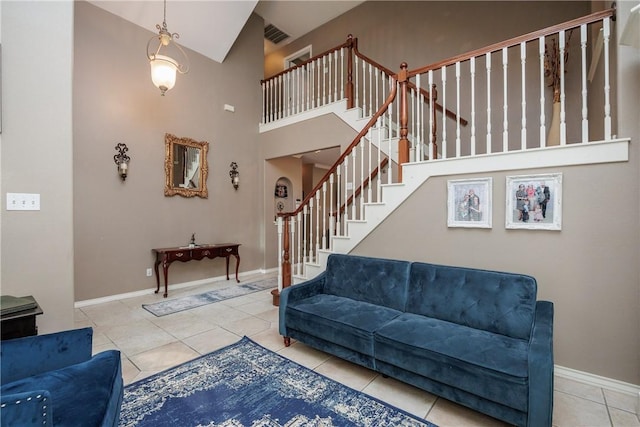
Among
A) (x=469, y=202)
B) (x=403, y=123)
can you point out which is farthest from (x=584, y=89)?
(x=403, y=123)

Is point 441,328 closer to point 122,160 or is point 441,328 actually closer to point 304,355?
point 304,355

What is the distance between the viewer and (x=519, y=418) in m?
1.58

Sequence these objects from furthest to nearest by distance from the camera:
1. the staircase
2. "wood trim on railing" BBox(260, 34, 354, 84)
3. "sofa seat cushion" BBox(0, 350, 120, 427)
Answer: "wood trim on railing" BBox(260, 34, 354, 84), the staircase, "sofa seat cushion" BBox(0, 350, 120, 427)

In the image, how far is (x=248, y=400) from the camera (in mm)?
1984

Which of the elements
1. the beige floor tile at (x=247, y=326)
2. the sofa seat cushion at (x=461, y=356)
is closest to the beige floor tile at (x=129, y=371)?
the beige floor tile at (x=247, y=326)

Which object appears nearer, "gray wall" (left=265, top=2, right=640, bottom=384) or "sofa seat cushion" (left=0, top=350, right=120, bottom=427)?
"sofa seat cushion" (left=0, top=350, right=120, bottom=427)

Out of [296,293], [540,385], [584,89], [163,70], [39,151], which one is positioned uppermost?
[163,70]

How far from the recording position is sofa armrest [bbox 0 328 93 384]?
1402 mm

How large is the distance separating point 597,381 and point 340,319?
1.93 metres

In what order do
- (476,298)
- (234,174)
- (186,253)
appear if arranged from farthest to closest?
(234,174) < (186,253) < (476,298)

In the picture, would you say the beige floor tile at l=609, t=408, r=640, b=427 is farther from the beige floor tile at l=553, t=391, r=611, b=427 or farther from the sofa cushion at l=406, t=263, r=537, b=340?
the sofa cushion at l=406, t=263, r=537, b=340

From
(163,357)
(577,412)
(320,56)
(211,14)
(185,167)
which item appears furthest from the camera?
(320,56)

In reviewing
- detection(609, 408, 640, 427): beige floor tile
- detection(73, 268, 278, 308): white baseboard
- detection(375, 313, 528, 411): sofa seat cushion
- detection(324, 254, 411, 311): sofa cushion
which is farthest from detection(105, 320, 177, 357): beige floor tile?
detection(609, 408, 640, 427): beige floor tile

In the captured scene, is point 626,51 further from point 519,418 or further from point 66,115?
point 66,115
